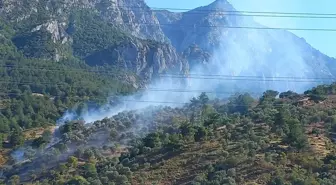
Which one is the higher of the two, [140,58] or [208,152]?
[140,58]

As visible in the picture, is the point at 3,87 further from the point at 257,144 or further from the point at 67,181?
the point at 257,144

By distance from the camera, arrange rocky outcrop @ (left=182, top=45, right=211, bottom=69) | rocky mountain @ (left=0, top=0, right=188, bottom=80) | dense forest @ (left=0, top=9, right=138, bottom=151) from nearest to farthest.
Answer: dense forest @ (left=0, top=9, right=138, bottom=151) < rocky mountain @ (left=0, top=0, right=188, bottom=80) < rocky outcrop @ (left=182, top=45, right=211, bottom=69)

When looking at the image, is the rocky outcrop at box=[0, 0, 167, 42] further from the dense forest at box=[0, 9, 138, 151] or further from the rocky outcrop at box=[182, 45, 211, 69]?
the rocky outcrop at box=[182, 45, 211, 69]

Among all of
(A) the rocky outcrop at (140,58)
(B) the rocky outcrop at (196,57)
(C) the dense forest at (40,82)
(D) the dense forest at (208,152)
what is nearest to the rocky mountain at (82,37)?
(A) the rocky outcrop at (140,58)

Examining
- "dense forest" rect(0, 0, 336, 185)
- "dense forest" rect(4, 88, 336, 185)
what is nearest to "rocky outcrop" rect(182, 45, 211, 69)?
"dense forest" rect(0, 0, 336, 185)

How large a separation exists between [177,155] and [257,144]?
6626 millimetres

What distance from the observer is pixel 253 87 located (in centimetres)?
16762

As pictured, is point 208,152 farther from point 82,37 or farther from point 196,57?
point 196,57

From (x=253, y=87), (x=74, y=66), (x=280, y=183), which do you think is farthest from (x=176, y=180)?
(x=253, y=87)

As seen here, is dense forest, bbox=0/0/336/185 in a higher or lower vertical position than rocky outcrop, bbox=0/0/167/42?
lower

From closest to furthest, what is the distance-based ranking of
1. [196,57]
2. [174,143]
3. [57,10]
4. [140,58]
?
[174,143] → [57,10] → [140,58] → [196,57]

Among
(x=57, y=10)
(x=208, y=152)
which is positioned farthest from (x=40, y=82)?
(x=208, y=152)

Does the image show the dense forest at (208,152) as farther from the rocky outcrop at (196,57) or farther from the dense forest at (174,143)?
the rocky outcrop at (196,57)

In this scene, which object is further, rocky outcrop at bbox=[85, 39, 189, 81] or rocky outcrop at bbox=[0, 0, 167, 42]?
rocky outcrop at bbox=[85, 39, 189, 81]
